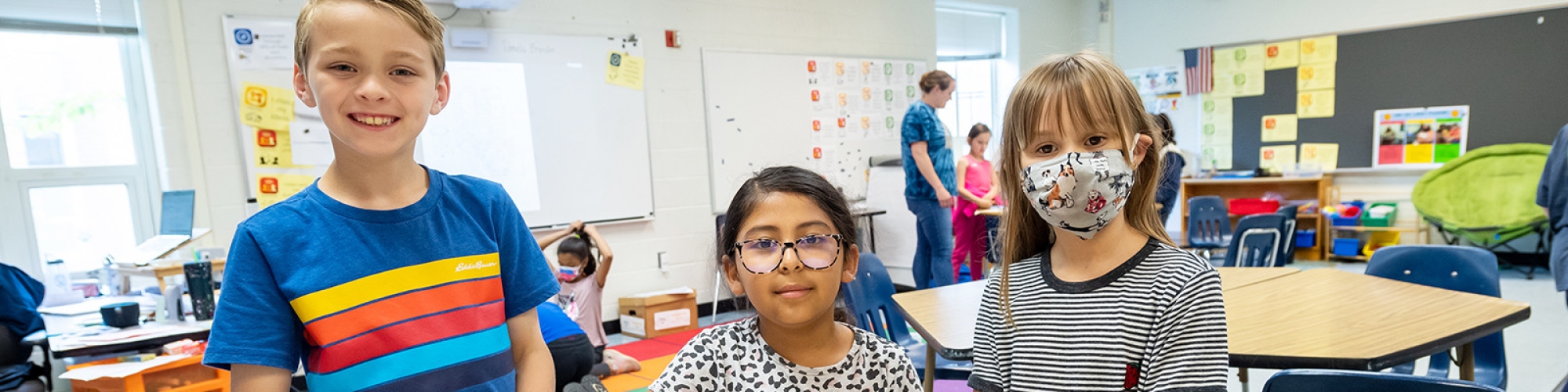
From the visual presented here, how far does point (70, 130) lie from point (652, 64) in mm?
2832

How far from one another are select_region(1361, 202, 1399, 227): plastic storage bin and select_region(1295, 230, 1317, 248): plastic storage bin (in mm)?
359

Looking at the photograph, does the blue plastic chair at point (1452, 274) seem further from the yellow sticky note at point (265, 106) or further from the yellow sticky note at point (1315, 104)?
the yellow sticky note at point (1315, 104)

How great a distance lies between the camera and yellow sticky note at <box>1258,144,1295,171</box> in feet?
22.4

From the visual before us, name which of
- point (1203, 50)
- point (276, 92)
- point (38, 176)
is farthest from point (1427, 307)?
point (1203, 50)

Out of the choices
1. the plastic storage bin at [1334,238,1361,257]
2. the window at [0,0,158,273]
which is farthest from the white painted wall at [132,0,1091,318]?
the plastic storage bin at [1334,238,1361,257]

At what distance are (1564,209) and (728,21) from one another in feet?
13.4

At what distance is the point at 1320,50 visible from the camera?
661cm

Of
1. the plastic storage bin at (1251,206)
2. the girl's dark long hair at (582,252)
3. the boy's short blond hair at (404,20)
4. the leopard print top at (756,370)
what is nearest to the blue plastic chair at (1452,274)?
the leopard print top at (756,370)

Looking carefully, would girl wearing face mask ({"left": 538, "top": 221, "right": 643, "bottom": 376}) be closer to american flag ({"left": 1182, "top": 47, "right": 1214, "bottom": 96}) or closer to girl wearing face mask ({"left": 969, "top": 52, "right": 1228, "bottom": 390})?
girl wearing face mask ({"left": 969, "top": 52, "right": 1228, "bottom": 390})

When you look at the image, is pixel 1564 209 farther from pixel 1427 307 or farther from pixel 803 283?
pixel 803 283

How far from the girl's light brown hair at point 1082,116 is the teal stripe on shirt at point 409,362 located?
77cm

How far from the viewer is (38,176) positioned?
11.8 feet

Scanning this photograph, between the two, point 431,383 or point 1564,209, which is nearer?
point 431,383

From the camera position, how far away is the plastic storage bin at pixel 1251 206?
6559 mm
